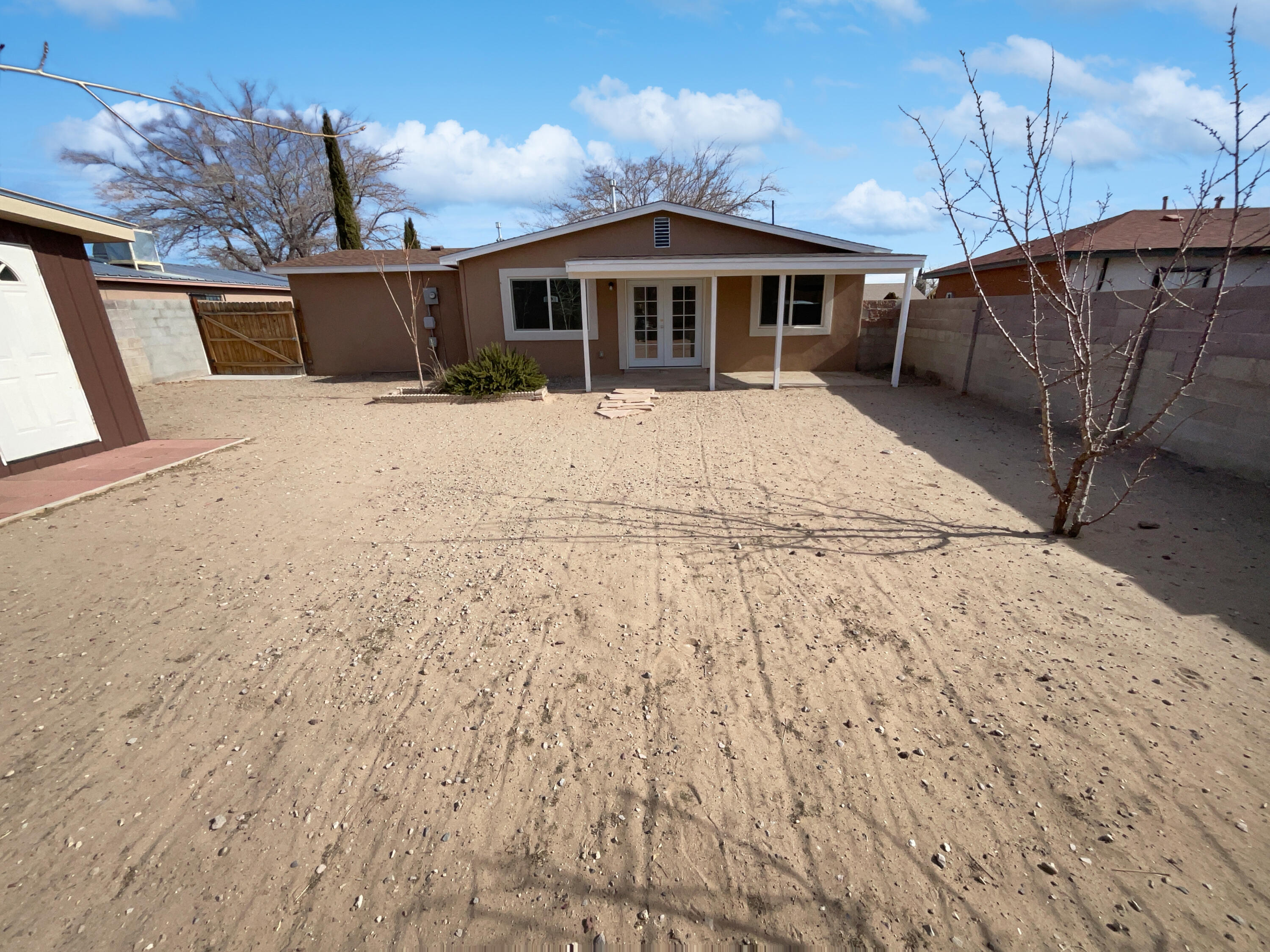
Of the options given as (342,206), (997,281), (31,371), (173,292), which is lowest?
(31,371)

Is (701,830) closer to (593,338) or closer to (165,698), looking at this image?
(165,698)

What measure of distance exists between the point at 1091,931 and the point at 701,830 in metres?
1.17

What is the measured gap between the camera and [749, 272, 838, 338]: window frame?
38.9 ft

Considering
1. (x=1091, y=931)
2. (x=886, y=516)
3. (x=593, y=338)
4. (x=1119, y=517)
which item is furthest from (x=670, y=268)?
(x=1091, y=931)

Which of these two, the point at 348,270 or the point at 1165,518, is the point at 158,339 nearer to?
the point at 348,270

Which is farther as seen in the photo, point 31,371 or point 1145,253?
point 1145,253

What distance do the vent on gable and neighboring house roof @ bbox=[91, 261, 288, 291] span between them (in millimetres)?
10275

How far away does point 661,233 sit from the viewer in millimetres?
11320

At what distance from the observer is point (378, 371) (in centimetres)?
1391

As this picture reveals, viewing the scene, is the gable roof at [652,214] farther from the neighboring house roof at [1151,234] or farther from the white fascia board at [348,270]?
the neighboring house roof at [1151,234]

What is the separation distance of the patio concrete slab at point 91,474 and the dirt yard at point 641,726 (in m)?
0.48

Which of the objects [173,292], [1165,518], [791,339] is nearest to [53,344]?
[173,292]

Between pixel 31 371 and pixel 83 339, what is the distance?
26.9 inches

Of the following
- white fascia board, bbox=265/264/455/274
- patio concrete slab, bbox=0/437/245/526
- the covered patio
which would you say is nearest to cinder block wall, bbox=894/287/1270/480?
the covered patio
